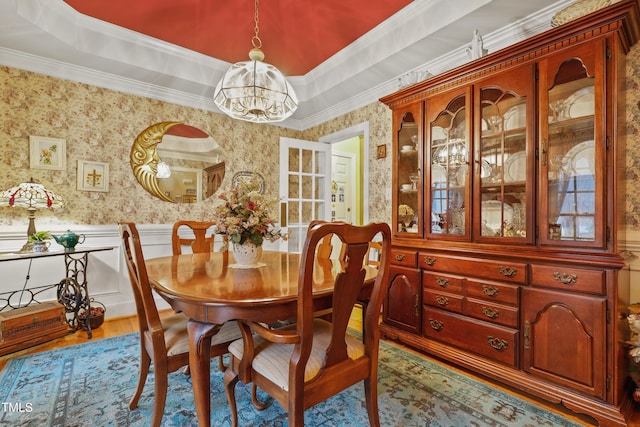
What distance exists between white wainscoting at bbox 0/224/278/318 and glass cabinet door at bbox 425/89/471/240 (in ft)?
9.58

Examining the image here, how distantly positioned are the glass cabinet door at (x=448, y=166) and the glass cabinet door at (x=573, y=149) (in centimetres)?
48

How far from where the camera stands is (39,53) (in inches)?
109

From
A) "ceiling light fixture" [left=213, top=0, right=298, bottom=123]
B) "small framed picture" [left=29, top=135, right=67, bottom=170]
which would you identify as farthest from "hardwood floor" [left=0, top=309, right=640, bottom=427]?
"ceiling light fixture" [left=213, top=0, right=298, bottom=123]

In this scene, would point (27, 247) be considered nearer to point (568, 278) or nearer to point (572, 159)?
point (568, 278)

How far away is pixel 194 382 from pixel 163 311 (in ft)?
8.55

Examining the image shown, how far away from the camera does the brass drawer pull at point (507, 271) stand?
1895mm

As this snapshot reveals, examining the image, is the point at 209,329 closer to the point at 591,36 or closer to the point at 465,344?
the point at 465,344

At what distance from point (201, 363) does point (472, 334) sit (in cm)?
176

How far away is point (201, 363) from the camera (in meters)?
1.28

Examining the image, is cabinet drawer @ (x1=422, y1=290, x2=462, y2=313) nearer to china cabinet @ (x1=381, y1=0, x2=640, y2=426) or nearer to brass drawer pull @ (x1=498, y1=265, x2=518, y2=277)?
china cabinet @ (x1=381, y1=0, x2=640, y2=426)

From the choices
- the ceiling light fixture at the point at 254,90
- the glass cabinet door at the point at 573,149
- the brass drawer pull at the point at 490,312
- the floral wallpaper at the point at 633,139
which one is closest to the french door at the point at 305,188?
the ceiling light fixture at the point at 254,90

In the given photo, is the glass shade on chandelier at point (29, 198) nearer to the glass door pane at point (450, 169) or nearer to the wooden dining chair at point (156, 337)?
the wooden dining chair at point (156, 337)

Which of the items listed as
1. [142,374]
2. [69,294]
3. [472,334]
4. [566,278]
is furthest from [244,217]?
[69,294]

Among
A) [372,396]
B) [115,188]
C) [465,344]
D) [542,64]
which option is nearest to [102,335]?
[115,188]
